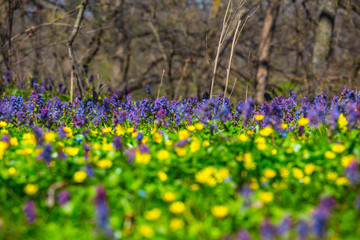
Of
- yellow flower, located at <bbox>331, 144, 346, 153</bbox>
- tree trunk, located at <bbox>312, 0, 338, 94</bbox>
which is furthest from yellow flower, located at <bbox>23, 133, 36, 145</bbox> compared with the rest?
tree trunk, located at <bbox>312, 0, 338, 94</bbox>

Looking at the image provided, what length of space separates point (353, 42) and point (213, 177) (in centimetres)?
1075

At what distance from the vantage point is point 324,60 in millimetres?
10266

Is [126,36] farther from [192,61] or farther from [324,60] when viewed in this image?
[324,60]

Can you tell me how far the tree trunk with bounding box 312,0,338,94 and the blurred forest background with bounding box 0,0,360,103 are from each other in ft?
0.08

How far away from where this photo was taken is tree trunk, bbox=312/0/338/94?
33.8ft

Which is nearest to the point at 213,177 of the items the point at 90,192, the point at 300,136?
the point at 90,192

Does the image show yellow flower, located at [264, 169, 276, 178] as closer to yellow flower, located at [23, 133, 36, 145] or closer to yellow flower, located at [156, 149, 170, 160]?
yellow flower, located at [156, 149, 170, 160]

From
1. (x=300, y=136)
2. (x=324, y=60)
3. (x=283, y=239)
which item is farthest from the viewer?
(x=324, y=60)

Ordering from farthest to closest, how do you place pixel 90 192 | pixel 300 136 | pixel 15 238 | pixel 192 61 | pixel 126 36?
1. pixel 126 36
2. pixel 192 61
3. pixel 300 136
4. pixel 90 192
5. pixel 15 238

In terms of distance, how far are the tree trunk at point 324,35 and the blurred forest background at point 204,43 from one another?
0.02 meters

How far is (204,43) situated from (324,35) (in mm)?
3455

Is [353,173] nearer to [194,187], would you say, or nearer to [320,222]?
[320,222]

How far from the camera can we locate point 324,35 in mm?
10531

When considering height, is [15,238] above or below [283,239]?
below
